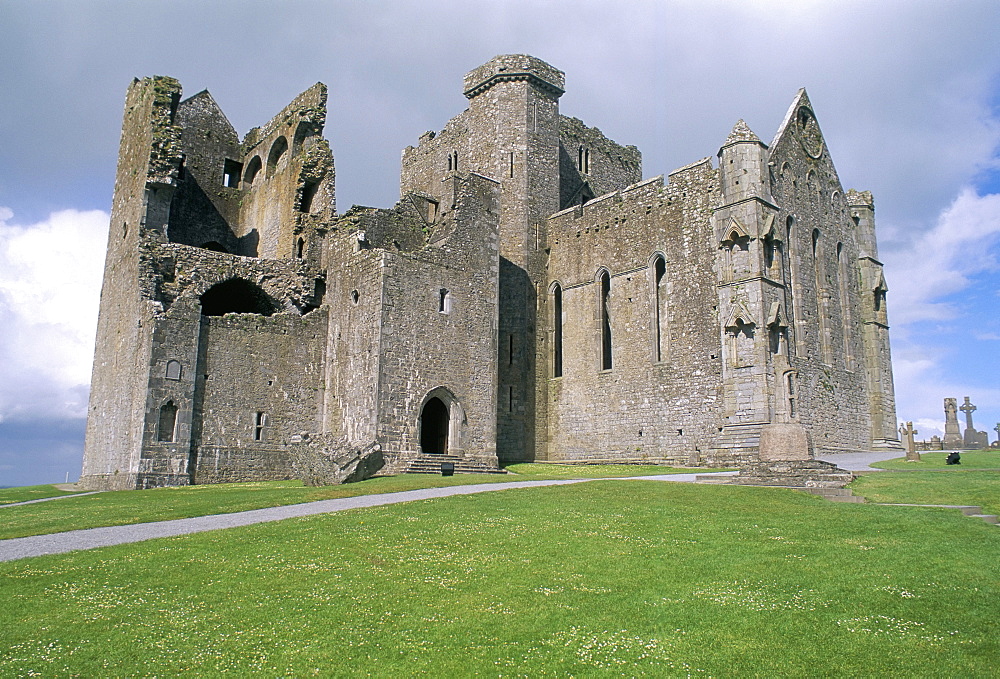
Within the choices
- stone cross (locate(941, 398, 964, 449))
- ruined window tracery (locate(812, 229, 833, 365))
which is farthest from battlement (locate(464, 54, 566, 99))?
stone cross (locate(941, 398, 964, 449))

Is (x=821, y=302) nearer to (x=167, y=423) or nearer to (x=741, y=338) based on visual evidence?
(x=741, y=338)

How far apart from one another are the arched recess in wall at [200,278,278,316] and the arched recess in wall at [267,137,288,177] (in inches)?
344

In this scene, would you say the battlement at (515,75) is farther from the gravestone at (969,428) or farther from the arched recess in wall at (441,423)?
the gravestone at (969,428)

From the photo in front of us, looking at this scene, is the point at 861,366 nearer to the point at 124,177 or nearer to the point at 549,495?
the point at 549,495

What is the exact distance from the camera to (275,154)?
128 feet

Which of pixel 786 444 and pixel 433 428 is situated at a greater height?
pixel 433 428

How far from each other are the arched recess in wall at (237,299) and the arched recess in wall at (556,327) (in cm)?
1197

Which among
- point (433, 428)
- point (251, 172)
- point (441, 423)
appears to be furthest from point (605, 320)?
point (251, 172)

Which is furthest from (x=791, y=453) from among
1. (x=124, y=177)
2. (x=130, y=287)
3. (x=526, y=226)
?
(x=124, y=177)

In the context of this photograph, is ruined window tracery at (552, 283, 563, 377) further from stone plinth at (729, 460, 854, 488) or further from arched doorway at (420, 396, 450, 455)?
stone plinth at (729, 460, 854, 488)

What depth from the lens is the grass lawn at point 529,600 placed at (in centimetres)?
721

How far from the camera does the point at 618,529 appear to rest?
12.5 metres

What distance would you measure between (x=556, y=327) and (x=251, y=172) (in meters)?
18.8

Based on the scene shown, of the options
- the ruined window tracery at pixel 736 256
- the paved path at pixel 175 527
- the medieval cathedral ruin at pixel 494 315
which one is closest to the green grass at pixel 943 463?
the medieval cathedral ruin at pixel 494 315
